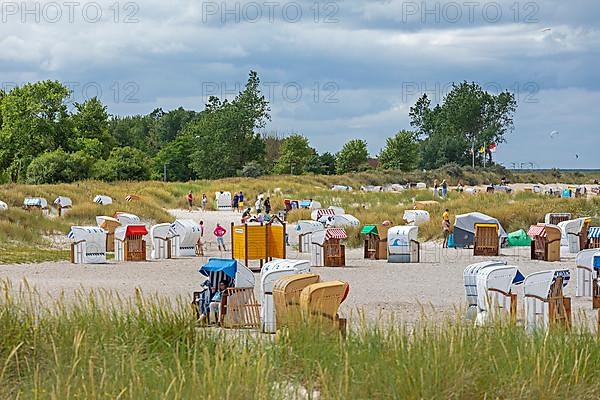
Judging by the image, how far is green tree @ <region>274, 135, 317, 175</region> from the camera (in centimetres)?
8938

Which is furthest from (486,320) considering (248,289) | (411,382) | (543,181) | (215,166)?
(543,181)

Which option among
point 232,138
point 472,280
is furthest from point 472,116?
point 472,280

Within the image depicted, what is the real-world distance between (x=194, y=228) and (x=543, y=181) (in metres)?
73.9

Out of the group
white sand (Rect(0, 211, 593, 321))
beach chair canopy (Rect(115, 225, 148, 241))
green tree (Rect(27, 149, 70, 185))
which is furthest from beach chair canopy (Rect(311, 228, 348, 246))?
green tree (Rect(27, 149, 70, 185))

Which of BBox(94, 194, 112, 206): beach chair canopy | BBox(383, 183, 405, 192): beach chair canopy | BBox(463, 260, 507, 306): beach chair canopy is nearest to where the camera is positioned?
BBox(463, 260, 507, 306): beach chair canopy

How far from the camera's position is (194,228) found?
77.3ft

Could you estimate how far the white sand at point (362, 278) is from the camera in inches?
530

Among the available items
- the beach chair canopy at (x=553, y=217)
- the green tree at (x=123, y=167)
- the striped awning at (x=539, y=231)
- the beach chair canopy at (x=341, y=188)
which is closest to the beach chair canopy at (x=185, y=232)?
the striped awning at (x=539, y=231)

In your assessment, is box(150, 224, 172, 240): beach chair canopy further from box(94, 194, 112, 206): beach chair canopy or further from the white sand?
box(94, 194, 112, 206): beach chair canopy

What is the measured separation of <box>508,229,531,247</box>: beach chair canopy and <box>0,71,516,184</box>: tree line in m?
38.4

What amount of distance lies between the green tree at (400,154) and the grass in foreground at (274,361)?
308ft

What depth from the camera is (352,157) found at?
313 ft

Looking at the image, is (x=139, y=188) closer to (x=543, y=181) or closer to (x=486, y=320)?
(x=486, y=320)

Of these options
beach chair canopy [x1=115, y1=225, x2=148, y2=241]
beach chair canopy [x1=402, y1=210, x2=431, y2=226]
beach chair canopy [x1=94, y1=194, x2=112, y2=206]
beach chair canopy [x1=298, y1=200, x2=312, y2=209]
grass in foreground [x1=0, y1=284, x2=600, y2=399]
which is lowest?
grass in foreground [x1=0, y1=284, x2=600, y2=399]
